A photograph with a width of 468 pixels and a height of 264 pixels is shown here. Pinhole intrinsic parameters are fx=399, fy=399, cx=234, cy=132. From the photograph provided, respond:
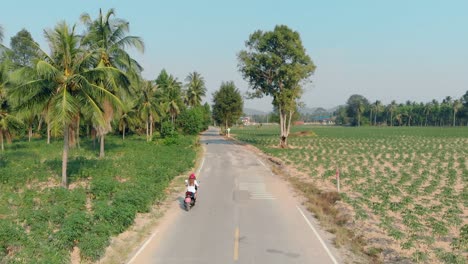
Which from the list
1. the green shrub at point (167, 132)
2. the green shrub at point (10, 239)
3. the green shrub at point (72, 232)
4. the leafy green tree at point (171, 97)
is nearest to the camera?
the green shrub at point (10, 239)

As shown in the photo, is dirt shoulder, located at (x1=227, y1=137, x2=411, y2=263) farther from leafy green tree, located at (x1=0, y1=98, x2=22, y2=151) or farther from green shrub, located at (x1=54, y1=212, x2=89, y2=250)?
leafy green tree, located at (x1=0, y1=98, x2=22, y2=151)

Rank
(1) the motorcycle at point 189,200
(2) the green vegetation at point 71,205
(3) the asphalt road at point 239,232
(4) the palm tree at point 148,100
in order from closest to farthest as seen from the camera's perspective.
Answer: (2) the green vegetation at point 71,205
(3) the asphalt road at point 239,232
(1) the motorcycle at point 189,200
(4) the palm tree at point 148,100

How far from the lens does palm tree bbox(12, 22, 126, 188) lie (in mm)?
18422

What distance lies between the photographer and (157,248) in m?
12.8

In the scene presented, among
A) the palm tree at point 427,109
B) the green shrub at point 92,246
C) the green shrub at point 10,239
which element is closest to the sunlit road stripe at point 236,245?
the green shrub at point 92,246

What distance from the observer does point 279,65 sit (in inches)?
1873

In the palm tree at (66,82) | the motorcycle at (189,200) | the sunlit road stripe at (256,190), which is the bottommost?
the sunlit road stripe at (256,190)

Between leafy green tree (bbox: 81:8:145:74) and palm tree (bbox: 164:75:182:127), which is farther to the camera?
palm tree (bbox: 164:75:182:127)

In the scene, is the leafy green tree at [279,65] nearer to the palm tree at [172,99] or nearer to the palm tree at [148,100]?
the palm tree at [148,100]

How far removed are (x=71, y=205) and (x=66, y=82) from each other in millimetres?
6112

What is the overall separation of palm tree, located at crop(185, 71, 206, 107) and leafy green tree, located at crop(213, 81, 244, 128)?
46.0ft

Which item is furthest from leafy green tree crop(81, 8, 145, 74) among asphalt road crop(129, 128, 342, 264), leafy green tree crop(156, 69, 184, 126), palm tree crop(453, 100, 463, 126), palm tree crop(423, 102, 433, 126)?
palm tree crop(423, 102, 433, 126)

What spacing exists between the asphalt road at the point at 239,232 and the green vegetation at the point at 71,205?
142 centimetres

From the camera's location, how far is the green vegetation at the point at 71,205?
439 inches
